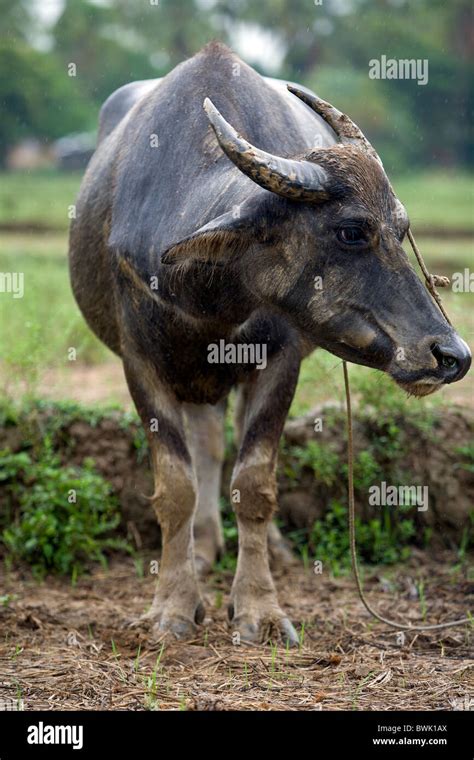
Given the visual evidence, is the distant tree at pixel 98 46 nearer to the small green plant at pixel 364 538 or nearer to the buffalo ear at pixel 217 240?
the small green plant at pixel 364 538

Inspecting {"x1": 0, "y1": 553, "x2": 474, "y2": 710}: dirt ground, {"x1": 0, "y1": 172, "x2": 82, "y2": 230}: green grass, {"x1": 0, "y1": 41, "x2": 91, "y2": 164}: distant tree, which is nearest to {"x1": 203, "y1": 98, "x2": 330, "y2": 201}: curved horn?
{"x1": 0, "y1": 553, "x2": 474, "y2": 710}: dirt ground

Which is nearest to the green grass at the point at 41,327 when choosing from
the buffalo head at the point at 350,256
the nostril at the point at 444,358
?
the buffalo head at the point at 350,256

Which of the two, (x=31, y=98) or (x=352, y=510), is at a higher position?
(x=31, y=98)

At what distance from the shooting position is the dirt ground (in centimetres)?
427

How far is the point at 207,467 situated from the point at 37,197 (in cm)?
1688

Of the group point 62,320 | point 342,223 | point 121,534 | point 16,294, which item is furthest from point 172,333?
point 62,320

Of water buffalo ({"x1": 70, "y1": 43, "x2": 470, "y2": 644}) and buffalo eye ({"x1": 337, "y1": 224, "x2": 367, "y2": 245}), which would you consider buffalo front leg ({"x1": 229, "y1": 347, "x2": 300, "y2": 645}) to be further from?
buffalo eye ({"x1": 337, "y1": 224, "x2": 367, "y2": 245})

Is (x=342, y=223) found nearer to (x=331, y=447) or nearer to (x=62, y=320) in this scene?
(x=331, y=447)

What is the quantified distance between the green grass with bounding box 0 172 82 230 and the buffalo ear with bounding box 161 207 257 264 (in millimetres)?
13547

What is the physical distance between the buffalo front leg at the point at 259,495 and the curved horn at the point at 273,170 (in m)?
1.07

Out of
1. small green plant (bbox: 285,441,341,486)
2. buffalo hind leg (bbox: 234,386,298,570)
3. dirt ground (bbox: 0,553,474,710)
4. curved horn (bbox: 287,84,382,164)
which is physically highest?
curved horn (bbox: 287,84,382,164)

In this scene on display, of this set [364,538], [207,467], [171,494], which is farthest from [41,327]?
[364,538]

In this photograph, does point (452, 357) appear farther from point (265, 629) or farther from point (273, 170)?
point (265, 629)

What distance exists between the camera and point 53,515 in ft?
20.6
